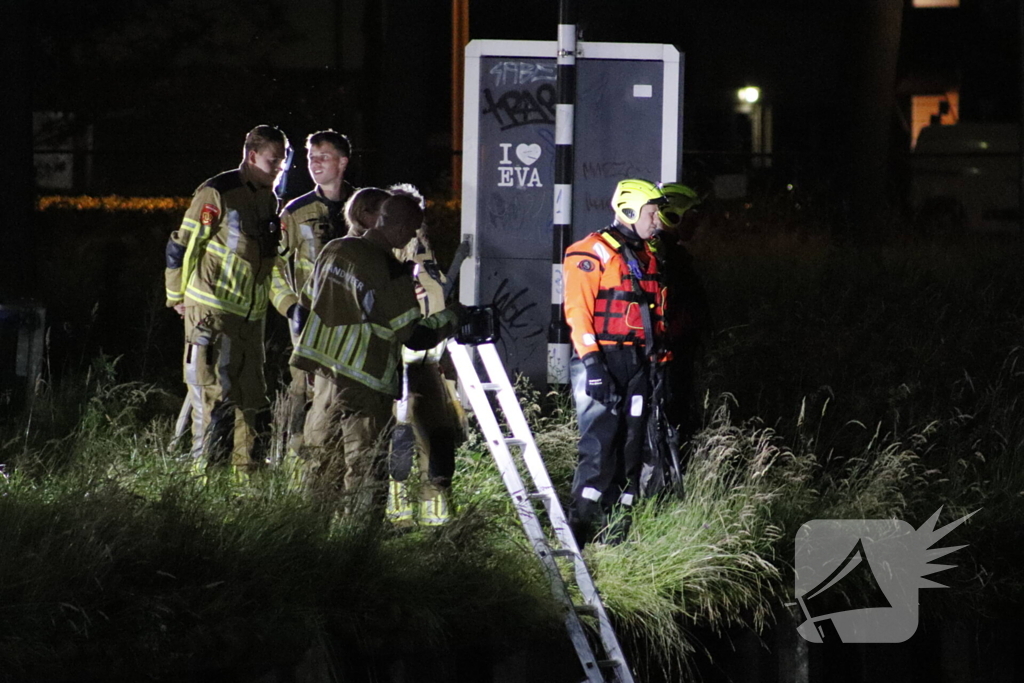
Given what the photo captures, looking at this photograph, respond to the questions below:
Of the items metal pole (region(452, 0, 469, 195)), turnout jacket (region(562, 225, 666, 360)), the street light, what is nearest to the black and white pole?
turnout jacket (region(562, 225, 666, 360))

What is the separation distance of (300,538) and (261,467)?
868 millimetres

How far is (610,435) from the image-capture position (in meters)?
7.55

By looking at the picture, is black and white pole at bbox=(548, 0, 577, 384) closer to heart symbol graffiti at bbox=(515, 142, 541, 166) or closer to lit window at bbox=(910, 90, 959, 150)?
heart symbol graffiti at bbox=(515, 142, 541, 166)

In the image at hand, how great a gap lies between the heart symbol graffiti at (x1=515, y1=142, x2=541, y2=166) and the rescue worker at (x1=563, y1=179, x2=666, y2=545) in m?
1.64

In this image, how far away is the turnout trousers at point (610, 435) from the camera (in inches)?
297

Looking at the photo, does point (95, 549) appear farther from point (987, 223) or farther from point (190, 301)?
point (987, 223)

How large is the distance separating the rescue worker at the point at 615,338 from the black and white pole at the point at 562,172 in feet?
3.39

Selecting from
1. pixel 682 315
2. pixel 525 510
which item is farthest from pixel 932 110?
pixel 525 510

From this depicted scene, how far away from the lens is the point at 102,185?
67.5 feet

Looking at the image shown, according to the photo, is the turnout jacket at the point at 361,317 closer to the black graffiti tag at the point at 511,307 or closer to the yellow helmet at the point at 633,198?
the yellow helmet at the point at 633,198

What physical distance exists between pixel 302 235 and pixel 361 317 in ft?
5.65

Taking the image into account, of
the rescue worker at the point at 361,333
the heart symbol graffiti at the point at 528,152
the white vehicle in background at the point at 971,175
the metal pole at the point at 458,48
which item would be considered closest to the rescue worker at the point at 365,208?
the rescue worker at the point at 361,333

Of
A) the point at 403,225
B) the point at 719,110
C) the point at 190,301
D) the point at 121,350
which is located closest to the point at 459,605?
the point at 403,225

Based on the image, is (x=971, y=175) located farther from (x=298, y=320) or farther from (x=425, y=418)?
(x=425, y=418)
